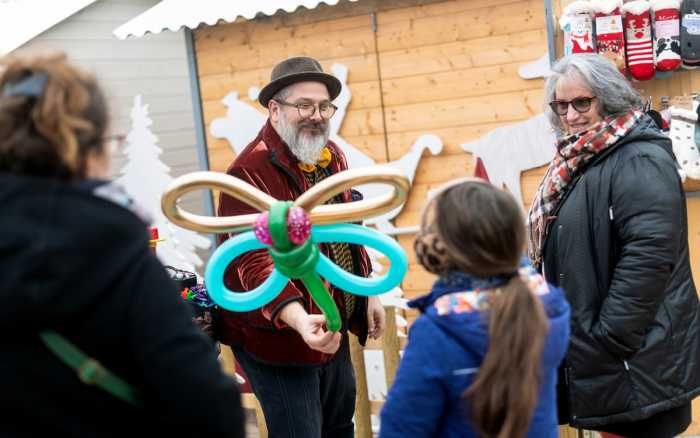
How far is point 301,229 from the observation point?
1988mm

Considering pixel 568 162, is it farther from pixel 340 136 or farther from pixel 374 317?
pixel 340 136

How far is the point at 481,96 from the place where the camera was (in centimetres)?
480

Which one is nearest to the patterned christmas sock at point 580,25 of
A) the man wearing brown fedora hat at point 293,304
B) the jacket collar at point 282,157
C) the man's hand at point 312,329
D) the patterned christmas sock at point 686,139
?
the patterned christmas sock at point 686,139

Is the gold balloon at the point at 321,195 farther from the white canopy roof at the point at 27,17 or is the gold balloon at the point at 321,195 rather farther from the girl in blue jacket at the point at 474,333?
the white canopy roof at the point at 27,17

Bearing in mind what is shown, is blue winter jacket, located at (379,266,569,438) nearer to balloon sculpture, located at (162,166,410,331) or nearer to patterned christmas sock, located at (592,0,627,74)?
balloon sculpture, located at (162,166,410,331)

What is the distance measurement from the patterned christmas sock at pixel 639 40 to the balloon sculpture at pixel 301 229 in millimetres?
2624

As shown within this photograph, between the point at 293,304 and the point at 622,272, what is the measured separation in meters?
1.05

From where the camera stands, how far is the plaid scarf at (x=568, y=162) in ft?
8.63

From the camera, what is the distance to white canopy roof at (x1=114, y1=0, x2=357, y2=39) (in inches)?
192

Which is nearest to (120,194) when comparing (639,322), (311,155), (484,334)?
(484,334)

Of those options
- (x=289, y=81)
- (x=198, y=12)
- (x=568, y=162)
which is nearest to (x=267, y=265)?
(x=289, y=81)

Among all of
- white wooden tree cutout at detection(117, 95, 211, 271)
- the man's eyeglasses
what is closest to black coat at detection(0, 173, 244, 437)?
the man's eyeglasses

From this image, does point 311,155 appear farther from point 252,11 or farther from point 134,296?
point 252,11

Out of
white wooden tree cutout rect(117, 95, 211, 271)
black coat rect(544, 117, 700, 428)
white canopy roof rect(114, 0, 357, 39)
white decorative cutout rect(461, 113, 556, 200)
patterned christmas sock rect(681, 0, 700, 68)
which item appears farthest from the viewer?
white wooden tree cutout rect(117, 95, 211, 271)
